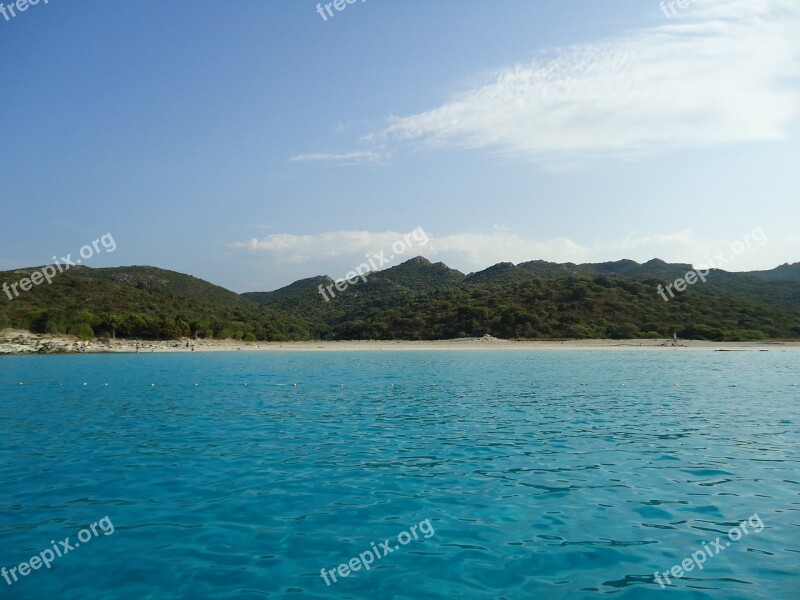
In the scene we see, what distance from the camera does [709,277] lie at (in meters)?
117

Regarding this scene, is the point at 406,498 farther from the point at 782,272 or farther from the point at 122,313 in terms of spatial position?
the point at 782,272

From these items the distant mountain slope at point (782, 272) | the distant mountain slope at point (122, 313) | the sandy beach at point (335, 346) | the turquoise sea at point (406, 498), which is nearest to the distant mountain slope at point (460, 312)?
the distant mountain slope at point (122, 313)

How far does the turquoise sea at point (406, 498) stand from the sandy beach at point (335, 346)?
40.6 metres

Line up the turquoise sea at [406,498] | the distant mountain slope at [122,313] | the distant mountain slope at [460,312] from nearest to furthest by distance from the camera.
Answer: the turquoise sea at [406,498]
the distant mountain slope at [460,312]
the distant mountain slope at [122,313]

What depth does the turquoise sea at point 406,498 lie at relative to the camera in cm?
655

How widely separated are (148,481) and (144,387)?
18.4 meters

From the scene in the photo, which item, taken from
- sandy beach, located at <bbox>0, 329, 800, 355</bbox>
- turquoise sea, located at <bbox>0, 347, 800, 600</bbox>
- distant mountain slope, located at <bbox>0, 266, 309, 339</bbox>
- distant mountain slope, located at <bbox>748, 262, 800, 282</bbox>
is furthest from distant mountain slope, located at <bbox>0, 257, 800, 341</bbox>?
turquoise sea, located at <bbox>0, 347, 800, 600</bbox>

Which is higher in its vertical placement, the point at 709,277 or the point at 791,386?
the point at 709,277

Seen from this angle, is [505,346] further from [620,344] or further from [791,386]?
[791,386]

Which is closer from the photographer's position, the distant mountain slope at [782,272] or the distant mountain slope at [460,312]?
the distant mountain slope at [460,312]

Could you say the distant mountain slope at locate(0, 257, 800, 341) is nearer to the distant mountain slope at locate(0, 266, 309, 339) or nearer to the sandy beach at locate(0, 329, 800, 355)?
the distant mountain slope at locate(0, 266, 309, 339)

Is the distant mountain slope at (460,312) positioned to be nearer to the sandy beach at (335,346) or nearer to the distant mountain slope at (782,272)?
the sandy beach at (335,346)

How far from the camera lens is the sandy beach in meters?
58.0

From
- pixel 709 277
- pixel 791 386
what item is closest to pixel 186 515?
pixel 791 386
